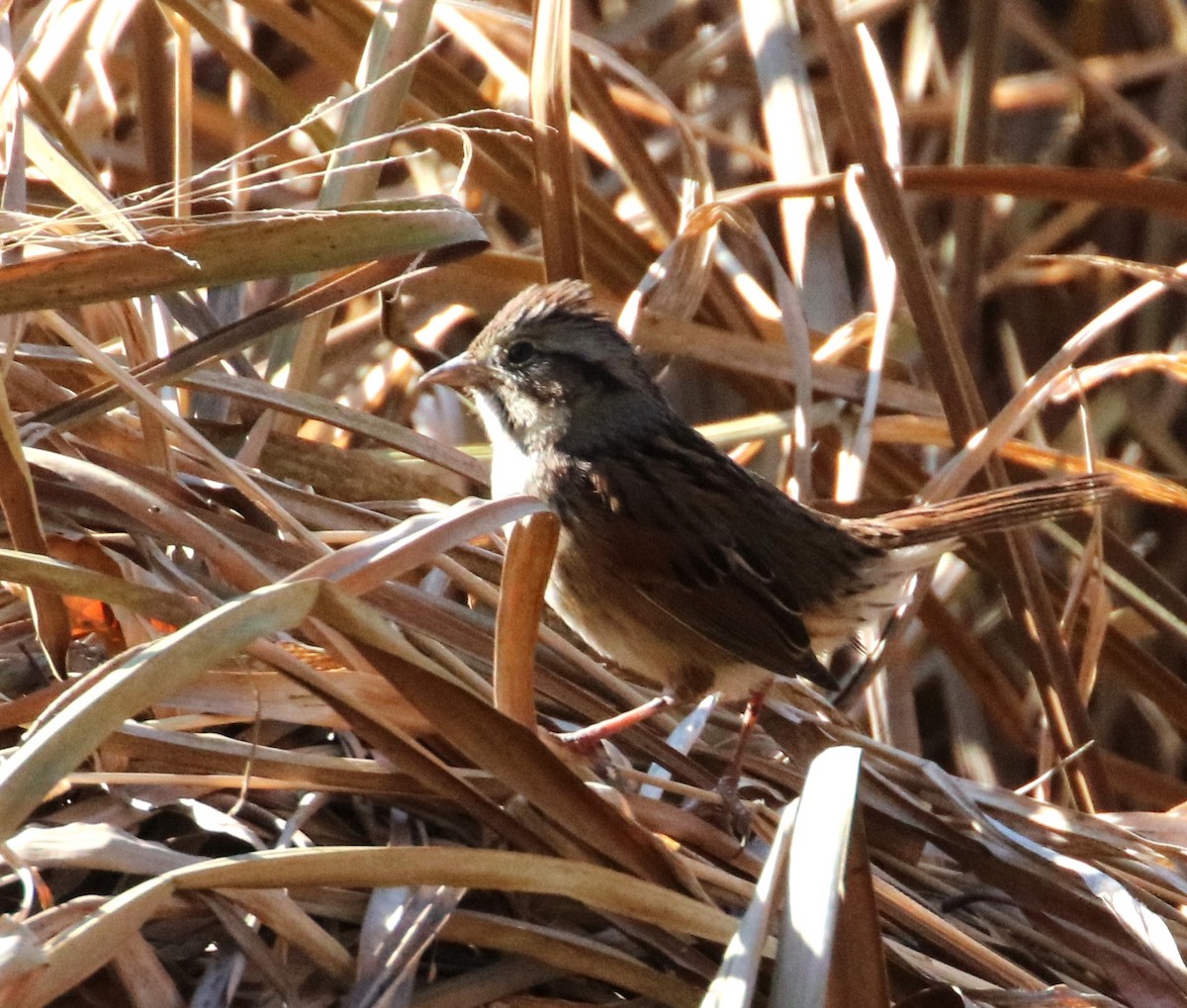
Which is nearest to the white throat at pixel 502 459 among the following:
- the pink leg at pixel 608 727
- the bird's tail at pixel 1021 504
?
the pink leg at pixel 608 727

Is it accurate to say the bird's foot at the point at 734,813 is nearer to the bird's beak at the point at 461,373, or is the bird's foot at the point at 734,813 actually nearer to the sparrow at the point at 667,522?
the sparrow at the point at 667,522

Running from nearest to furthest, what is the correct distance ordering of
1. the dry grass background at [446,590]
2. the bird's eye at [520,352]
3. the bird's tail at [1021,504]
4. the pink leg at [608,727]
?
1. the dry grass background at [446,590]
2. the pink leg at [608,727]
3. the bird's tail at [1021,504]
4. the bird's eye at [520,352]

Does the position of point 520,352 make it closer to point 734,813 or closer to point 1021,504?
point 1021,504

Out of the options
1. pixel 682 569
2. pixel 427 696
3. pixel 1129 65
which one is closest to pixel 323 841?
pixel 427 696

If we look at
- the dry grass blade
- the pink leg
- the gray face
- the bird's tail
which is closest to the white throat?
the gray face

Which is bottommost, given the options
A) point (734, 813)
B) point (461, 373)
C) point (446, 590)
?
point (734, 813)

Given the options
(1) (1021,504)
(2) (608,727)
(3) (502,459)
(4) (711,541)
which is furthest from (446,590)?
(1) (1021,504)

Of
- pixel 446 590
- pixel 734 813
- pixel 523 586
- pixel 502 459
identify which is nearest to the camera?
pixel 523 586
